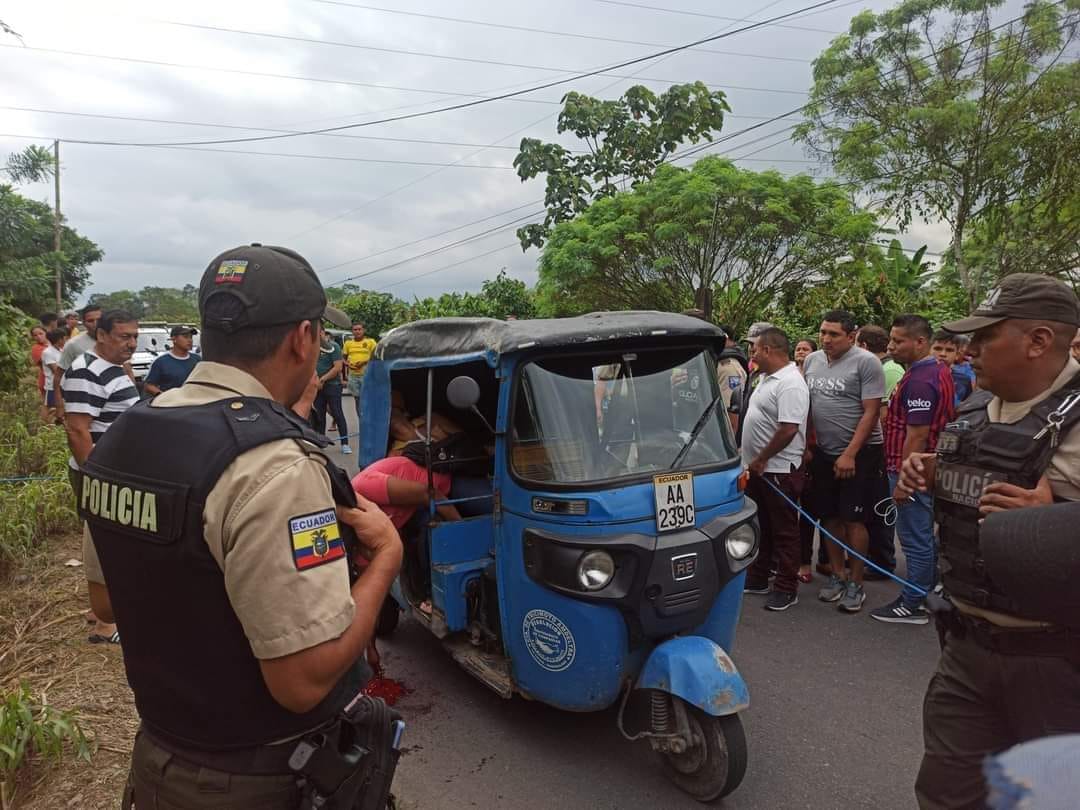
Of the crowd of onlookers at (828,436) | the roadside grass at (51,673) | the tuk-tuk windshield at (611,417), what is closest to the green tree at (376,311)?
the roadside grass at (51,673)

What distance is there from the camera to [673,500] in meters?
3.07

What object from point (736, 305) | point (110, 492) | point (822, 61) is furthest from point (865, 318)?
point (110, 492)

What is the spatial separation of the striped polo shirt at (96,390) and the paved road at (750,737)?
227 cm

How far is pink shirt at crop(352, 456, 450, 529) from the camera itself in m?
3.78

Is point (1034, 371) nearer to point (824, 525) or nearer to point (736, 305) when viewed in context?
point (824, 525)

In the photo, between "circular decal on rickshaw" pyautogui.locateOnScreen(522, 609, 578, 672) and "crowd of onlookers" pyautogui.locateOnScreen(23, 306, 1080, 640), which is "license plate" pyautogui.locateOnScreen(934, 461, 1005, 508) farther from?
"crowd of onlookers" pyautogui.locateOnScreen(23, 306, 1080, 640)

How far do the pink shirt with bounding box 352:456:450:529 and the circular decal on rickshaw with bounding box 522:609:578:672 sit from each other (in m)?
1.01

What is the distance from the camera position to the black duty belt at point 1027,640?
6.25 feet

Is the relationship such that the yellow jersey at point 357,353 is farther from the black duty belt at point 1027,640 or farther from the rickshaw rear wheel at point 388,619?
the black duty belt at point 1027,640

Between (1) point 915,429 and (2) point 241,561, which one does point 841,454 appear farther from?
(2) point 241,561

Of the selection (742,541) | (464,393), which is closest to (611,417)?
(464,393)

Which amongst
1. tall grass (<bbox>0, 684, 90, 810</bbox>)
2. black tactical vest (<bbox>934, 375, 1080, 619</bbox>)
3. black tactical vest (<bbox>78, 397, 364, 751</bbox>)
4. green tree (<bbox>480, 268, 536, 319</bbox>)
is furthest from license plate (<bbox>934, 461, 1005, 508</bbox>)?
green tree (<bbox>480, 268, 536, 319</bbox>)

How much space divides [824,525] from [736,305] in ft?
39.4

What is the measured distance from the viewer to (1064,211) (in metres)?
14.4
